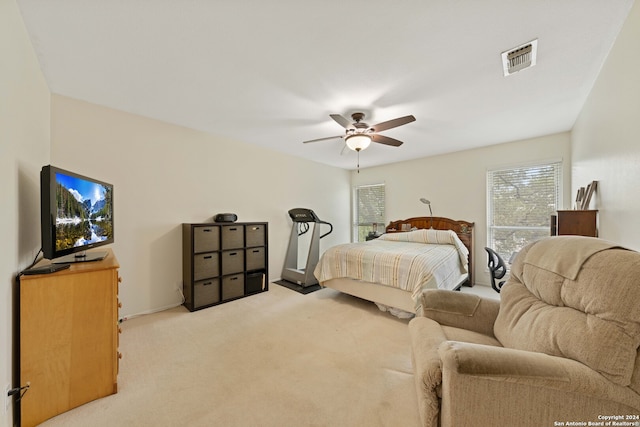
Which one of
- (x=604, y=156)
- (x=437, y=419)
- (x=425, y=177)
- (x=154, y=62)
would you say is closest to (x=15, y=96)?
(x=154, y=62)

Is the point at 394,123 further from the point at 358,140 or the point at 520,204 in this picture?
the point at 520,204

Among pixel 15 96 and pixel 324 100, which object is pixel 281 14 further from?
pixel 15 96

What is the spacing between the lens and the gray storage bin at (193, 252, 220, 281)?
10.0 ft

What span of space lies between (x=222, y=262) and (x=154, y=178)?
4.48ft

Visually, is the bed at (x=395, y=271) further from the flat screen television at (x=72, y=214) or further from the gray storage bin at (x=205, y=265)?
the flat screen television at (x=72, y=214)

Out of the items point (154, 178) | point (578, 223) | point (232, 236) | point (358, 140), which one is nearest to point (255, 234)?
point (232, 236)

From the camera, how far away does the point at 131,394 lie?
1636 millimetres

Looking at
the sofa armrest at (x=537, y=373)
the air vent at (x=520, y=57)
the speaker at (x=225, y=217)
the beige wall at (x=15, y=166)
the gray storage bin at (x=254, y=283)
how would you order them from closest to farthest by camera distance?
the sofa armrest at (x=537, y=373) < the beige wall at (x=15, y=166) < the air vent at (x=520, y=57) < the speaker at (x=225, y=217) < the gray storage bin at (x=254, y=283)

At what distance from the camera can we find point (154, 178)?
118 inches

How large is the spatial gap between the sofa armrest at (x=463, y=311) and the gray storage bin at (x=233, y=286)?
2633 mm

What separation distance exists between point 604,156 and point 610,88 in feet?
1.70

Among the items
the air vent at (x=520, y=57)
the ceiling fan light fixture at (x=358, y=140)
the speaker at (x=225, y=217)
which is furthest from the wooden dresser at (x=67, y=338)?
the air vent at (x=520, y=57)

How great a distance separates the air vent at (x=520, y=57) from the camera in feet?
5.61

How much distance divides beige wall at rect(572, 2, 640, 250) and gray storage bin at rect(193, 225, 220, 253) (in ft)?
12.3
